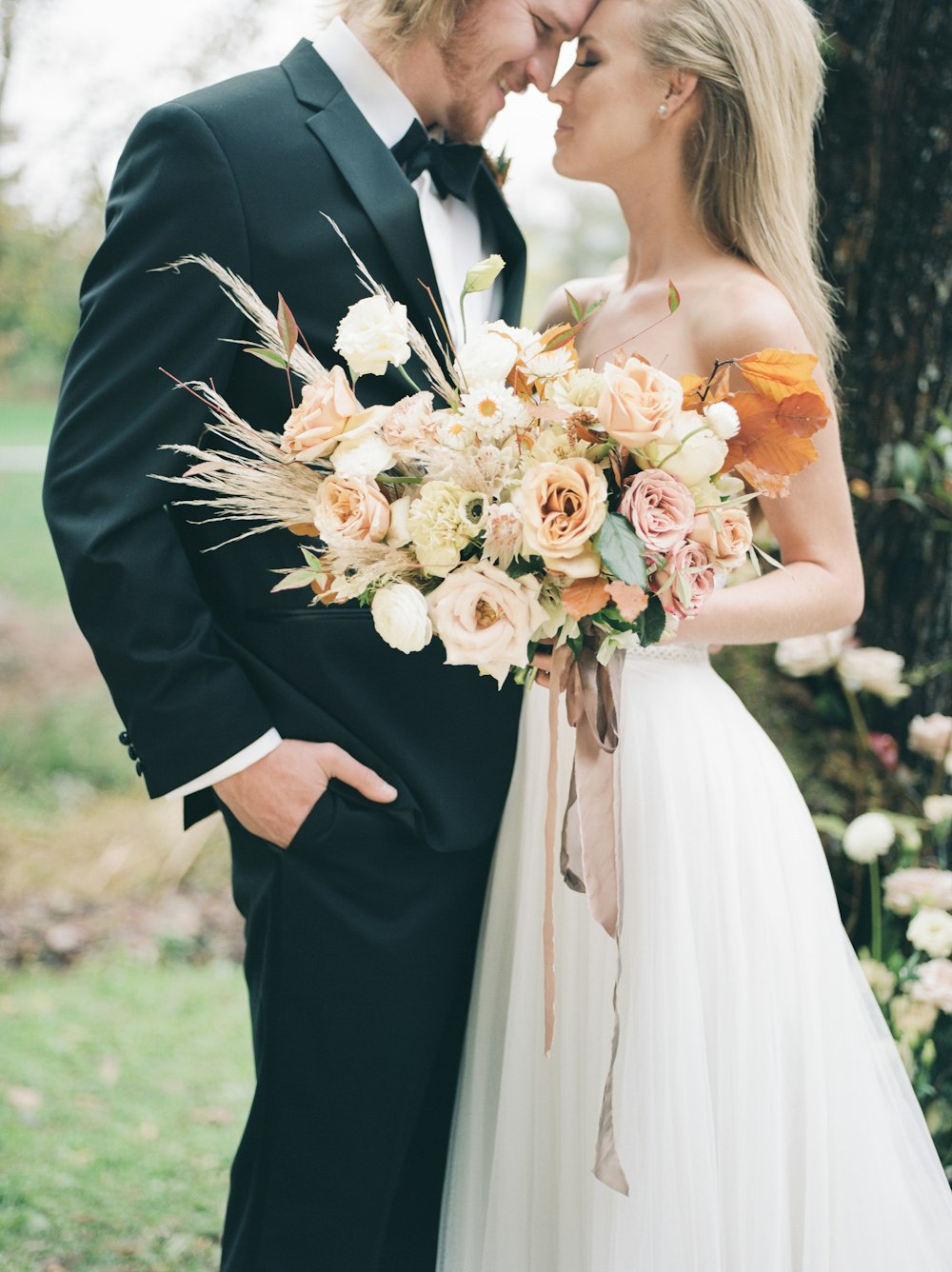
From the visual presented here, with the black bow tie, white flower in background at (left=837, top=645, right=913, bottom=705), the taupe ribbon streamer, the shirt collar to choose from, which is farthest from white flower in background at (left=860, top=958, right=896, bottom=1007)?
the shirt collar

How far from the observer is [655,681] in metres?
1.99

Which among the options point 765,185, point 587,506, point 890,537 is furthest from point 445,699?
point 890,537

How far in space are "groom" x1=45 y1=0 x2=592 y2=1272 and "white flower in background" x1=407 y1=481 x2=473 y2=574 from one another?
445 millimetres

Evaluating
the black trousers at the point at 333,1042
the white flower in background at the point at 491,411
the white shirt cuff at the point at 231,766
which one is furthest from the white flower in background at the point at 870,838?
the white flower in background at the point at 491,411

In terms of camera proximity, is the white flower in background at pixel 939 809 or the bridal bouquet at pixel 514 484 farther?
the white flower in background at pixel 939 809

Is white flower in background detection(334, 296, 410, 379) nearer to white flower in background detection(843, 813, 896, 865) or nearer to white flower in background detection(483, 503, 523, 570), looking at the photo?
white flower in background detection(483, 503, 523, 570)

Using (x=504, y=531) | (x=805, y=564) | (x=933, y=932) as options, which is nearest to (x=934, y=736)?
(x=933, y=932)

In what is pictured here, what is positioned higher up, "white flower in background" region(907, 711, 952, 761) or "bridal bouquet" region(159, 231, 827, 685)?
"bridal bouquet" region(159, 231, 827, 685)

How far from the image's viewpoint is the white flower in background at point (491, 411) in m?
1.43

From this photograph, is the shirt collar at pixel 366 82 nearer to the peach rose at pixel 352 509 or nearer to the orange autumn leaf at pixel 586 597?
the peach rose at pixel 352 509

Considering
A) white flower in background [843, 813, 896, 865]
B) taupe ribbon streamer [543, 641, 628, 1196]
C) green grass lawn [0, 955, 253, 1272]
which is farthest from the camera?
green grass lawn [0, 955, 253, 1272]

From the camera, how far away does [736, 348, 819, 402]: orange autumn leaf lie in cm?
153

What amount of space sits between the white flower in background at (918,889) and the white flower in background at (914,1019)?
0.13 metres

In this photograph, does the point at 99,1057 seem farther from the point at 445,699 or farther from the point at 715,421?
the point at 715,421
